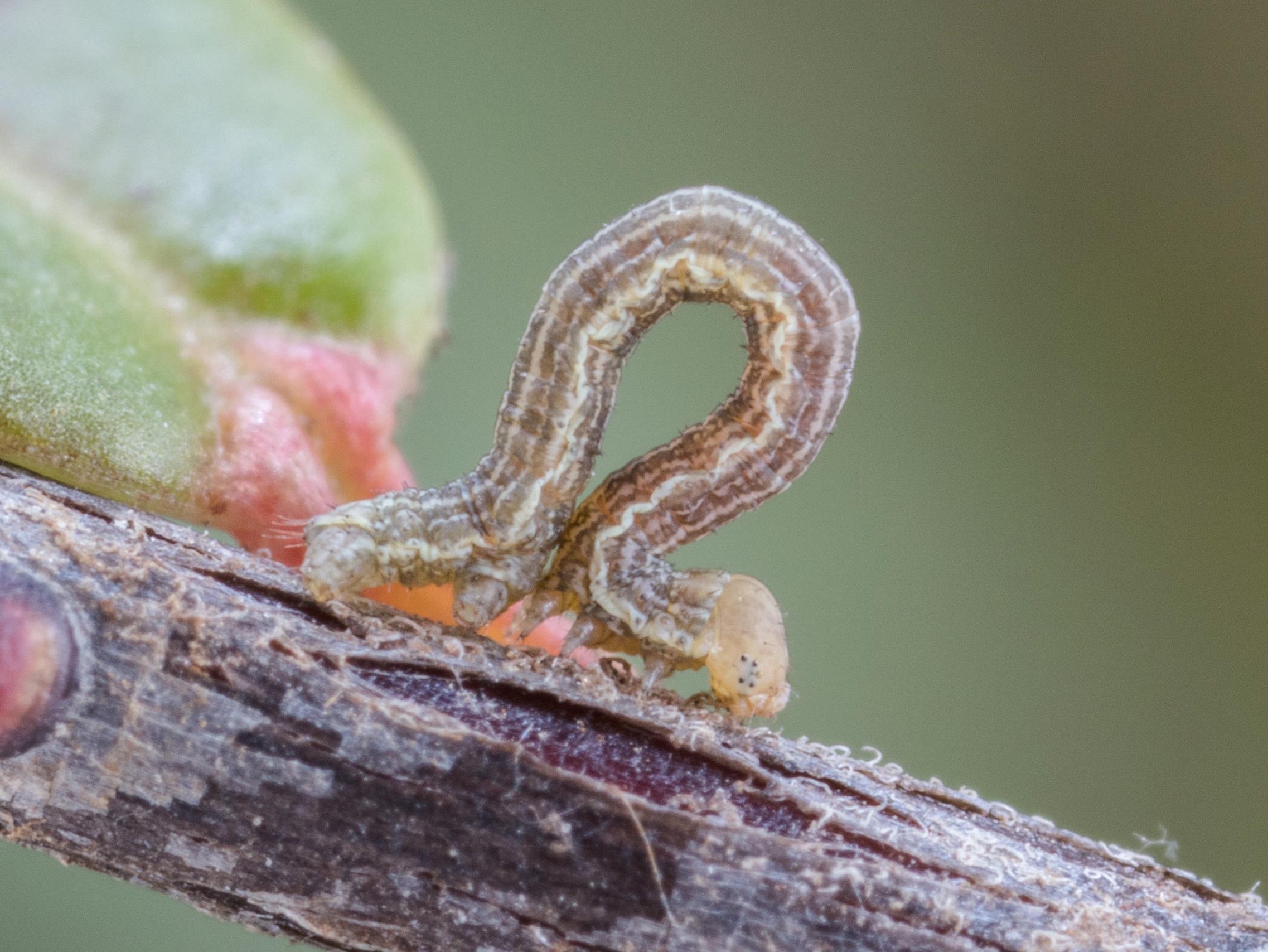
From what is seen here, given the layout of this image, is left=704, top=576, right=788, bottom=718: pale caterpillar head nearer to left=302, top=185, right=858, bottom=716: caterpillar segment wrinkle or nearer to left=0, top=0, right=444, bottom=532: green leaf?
left=302, top=185, right=858, bottom=716: caterpillar segment wrinkle

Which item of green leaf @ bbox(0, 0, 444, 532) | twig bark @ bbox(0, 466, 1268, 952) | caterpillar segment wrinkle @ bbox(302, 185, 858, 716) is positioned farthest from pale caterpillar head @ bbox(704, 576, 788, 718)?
green leaf @ bbox(0, 0, 444, 532)

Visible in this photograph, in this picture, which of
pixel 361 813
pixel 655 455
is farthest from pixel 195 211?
pixel 361 813

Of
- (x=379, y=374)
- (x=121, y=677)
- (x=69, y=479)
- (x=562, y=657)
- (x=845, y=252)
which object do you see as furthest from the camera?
(x=845, y=252)

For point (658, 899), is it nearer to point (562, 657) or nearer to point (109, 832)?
point (562, 657)

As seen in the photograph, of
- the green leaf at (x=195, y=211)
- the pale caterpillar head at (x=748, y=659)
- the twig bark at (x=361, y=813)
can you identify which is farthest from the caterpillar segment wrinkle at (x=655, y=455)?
the twig bark at (x=361, y=813)

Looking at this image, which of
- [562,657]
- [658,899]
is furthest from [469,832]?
[562,657]

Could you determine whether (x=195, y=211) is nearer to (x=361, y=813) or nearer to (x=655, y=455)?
(x=655, y=455)
